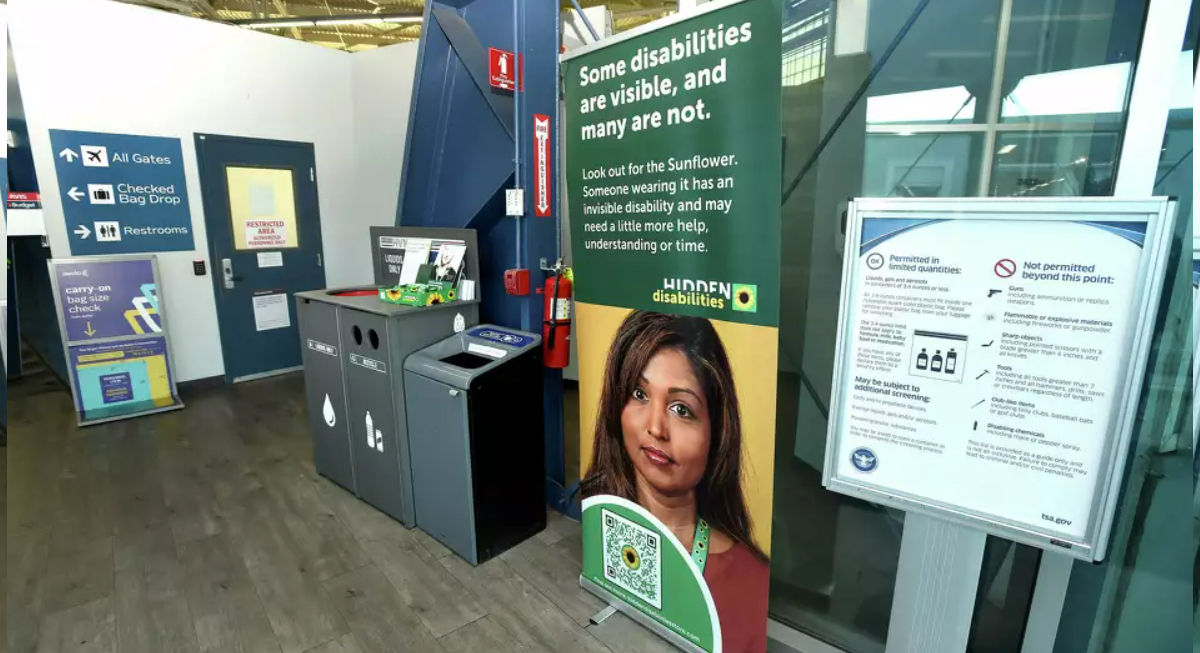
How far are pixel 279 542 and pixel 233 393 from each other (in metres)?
2.52

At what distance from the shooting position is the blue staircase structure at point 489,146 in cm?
248

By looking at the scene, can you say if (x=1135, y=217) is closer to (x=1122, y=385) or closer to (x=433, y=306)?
(x=1122, y=385)

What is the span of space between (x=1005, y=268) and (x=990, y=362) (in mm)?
181

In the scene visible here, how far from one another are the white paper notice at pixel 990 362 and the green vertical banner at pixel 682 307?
0.33 meters

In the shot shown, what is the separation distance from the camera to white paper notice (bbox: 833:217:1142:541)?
0.99m

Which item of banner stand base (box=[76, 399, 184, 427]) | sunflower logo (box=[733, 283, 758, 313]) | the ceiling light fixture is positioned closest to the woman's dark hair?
sunflower logo (box=[733, 283, 758, 313])

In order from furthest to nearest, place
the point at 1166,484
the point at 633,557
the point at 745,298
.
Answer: the point at 633,557 → the point at 745,298 → the point at 1166,484

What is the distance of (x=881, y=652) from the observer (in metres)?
1.87

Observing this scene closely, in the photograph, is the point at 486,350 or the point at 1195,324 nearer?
the point at 1195,324

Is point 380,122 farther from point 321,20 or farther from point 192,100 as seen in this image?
point 321,20

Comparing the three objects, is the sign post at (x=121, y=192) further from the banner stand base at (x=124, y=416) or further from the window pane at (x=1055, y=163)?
the window pane at (x=1055, y=163)

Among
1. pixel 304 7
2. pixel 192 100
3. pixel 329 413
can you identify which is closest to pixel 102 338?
pixel 192 100

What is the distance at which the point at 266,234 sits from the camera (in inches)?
189

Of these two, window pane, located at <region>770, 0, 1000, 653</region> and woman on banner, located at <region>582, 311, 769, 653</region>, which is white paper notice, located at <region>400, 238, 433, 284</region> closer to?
woman on banner, located at <region>582, 311, 769, 653</region>
